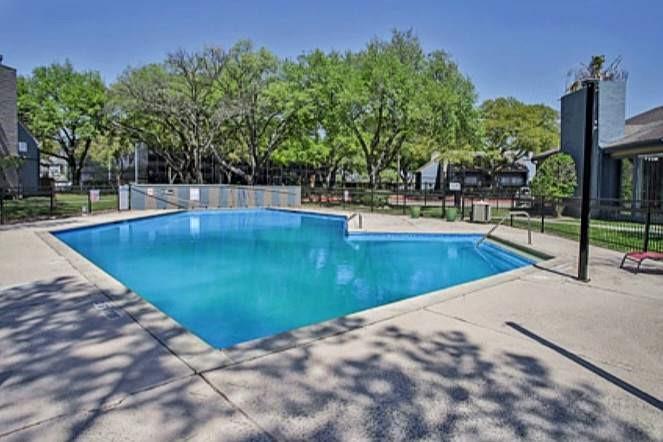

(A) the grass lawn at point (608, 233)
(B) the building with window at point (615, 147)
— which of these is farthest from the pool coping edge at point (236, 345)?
(B) the building with window at point (615, 147)

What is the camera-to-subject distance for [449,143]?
2328 cm

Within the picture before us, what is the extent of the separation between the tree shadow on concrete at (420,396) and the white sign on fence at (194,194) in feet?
62.6

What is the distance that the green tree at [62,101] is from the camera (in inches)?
1164

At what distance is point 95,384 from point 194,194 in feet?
63.9

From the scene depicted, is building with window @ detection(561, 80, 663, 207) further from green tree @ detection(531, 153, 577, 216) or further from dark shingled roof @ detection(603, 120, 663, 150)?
green tree @ detection(531, 153, 577, 216)

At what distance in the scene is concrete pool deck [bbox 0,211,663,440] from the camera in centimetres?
236

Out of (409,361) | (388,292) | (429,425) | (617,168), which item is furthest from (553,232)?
(429,425)

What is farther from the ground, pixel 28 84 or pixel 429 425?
pixel 28 84

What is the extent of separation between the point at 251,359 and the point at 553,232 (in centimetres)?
1099

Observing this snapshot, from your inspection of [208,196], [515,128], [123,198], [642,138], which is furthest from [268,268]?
[515,128]

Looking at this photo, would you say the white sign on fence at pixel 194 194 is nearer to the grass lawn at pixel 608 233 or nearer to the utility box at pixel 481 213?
the grass lawn at pixel 608 233

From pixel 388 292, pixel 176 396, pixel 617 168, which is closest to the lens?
pixel 176 396

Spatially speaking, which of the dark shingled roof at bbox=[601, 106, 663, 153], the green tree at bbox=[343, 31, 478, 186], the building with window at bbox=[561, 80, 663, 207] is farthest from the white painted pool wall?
the dark shingled roof at bbox=[601, 106, 663, 153]

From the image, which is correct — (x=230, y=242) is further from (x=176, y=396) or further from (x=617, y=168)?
(x=617, y=168)
